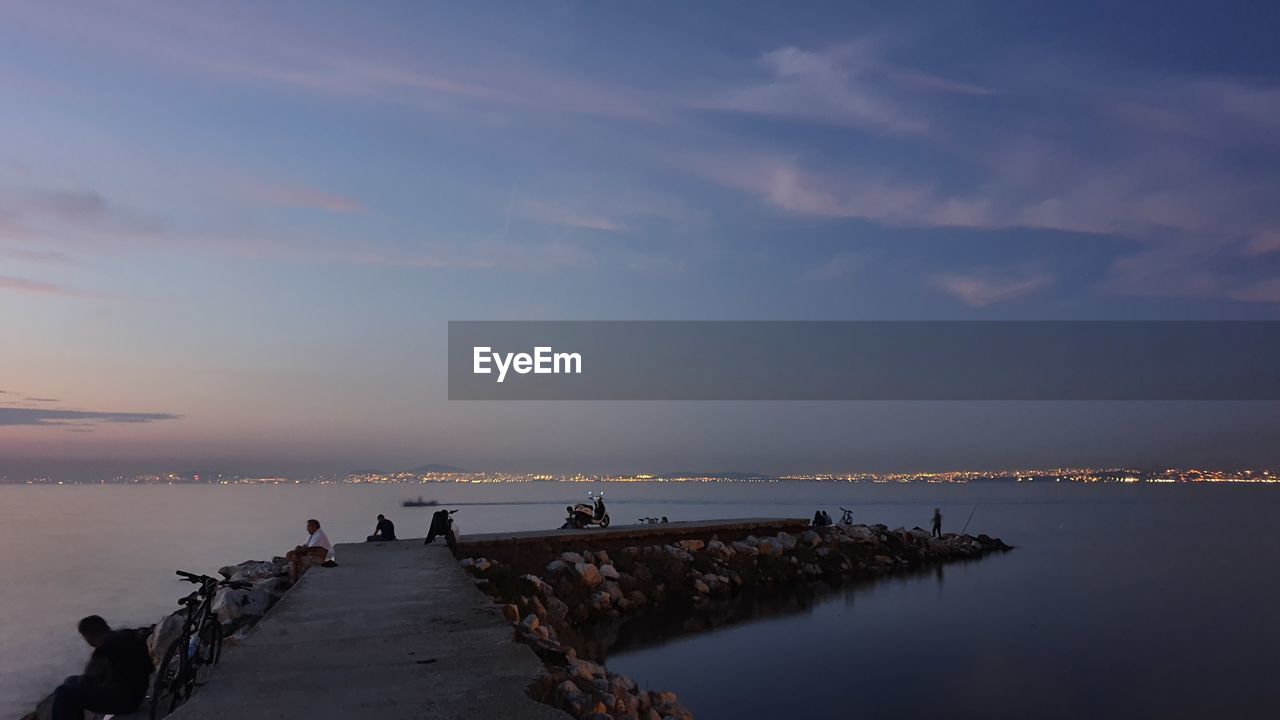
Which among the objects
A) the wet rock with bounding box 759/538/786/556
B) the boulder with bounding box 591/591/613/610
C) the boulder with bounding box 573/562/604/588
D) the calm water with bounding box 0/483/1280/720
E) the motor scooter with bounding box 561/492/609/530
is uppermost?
the motor scooter with bounding box 561/492/609/530

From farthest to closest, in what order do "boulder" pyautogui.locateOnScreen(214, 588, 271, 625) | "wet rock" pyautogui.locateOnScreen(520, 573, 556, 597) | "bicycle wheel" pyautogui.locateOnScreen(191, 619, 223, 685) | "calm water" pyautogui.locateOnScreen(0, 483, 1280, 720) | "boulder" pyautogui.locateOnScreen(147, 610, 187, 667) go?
"wet rock" pyautogui.locateOnScreen(520, 573, 556, 597), "calm water" pyautogui.locateOnScreen(0, 483, 1280, 720), "boulder" pyautogui.locateOnScreen(214, 588, 271, 625), "boulder" pyautogui.locateOnScreen(147, 610, 187, 667), "bicycle wheel" pyautogui.locateOnScreen(191, 619, 223, 685)

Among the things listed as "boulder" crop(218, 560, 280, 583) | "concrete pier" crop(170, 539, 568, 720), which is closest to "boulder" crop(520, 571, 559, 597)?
"boulder" crop(218, 560, 280, 583)

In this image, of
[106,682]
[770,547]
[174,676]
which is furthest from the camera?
[770,547]

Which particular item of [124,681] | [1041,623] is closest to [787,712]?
[124,681]

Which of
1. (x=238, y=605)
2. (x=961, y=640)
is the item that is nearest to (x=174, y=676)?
(x=238, y=605)

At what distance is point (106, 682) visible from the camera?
8.25 metres

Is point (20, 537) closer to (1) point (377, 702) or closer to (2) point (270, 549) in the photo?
(2) point (270, 549)

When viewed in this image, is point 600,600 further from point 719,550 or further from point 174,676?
point 174,676

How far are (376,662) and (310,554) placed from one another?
10233mm

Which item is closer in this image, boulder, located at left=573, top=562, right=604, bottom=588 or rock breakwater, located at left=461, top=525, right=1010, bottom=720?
rock breakwater, located at left=461, top=525, right=1010, bottom=720

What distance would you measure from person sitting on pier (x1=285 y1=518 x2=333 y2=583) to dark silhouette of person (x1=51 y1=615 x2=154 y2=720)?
8.90 metres

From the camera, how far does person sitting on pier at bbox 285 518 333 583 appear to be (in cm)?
1766

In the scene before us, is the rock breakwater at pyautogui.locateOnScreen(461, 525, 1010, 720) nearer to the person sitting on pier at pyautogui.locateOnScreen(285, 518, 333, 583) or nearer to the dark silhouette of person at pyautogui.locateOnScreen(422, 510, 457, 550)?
the dark silhouette of person at pyautogui.locateOnScreen(422, 510, 457, 550)

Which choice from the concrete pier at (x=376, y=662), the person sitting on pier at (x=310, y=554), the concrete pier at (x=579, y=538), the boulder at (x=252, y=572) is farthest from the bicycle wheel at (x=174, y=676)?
the concrete pier at (x=579, y=538)
